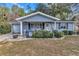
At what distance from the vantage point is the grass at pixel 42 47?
12516mm

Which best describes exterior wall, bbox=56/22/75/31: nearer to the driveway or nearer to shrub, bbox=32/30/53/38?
shrub, bbox=32/30/53/38

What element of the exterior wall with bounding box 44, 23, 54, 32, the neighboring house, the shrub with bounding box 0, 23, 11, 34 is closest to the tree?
the neighboring house

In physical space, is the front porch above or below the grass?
above

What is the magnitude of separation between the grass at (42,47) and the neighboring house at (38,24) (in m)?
0.20

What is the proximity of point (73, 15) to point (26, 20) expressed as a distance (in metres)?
0.88

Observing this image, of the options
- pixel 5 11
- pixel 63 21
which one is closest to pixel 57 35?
pixel 63 21

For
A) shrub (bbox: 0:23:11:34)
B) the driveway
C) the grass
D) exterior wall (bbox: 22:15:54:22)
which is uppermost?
exterior wall (bbox: 22:15:54:22)

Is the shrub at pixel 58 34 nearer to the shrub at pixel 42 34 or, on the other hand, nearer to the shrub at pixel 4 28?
the shrub at pixel 42 34

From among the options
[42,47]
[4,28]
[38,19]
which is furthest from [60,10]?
[4,28]

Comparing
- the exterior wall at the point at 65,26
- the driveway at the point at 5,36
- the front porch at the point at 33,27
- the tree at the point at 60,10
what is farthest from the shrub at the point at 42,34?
the driveway at the point at 5,36

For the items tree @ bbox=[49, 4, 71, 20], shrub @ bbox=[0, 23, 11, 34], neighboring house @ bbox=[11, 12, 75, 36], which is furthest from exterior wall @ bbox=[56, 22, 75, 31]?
shrub @ bbox=[0, 23, 11, 34]

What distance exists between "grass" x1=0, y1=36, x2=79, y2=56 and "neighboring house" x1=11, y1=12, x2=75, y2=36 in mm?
199

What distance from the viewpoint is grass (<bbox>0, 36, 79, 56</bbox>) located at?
1252 centimetres

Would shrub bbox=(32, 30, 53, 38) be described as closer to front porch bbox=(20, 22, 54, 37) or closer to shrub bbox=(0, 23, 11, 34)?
front porch bbox=(20, 22, 54, 37)
